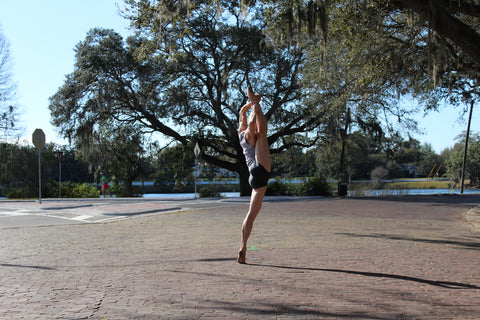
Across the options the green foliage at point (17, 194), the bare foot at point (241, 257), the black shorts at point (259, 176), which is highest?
the black shorts at point (259, 176)

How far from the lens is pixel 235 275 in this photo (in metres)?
5.29

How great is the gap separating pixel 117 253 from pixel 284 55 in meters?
24.7

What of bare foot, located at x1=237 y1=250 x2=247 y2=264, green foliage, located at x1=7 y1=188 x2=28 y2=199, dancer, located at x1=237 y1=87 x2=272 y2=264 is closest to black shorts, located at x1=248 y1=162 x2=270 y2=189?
dancer, located at x1=237 y1=87 x2=272 y2=264

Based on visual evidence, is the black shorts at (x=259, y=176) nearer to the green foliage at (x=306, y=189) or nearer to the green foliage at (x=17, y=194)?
the green foliage at (x=306, y=189)

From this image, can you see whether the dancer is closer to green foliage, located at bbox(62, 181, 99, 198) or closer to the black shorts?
the black shorts

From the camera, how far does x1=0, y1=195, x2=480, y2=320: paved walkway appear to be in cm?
392

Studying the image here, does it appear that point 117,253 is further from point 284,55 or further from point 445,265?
point 284,55

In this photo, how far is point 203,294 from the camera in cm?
442

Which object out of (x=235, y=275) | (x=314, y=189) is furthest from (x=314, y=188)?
(x=235, y=275)

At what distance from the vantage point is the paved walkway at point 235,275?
12.9 ft

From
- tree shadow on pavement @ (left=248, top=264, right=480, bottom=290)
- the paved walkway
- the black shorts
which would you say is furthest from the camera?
the black shorts

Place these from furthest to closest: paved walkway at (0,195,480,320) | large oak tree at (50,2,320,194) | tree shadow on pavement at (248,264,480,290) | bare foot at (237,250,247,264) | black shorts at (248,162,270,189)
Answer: large oak tree at (50,2,320,194) < bare foot at (237,250,247,264) < black shorts at (248,162,270,189) < tree shadow on pavement at (248,264,480,290) < paved walkway at (0,195,480,320)

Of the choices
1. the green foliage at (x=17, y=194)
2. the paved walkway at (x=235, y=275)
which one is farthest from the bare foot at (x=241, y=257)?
the green foliage at (x=17, y=194)

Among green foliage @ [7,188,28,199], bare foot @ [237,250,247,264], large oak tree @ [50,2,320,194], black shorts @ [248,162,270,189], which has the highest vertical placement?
large oak tree @ [50,2,320,194]
